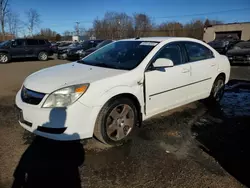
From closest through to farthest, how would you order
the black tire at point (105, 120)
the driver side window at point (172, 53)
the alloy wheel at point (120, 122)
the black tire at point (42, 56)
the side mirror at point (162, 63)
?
the black tire at point (105, 120) < the alloy wheel at point (120, 122) < the side mirror at point (162, 63) < the driver side window at point (172, 53) < the black tire at point (42, 56)

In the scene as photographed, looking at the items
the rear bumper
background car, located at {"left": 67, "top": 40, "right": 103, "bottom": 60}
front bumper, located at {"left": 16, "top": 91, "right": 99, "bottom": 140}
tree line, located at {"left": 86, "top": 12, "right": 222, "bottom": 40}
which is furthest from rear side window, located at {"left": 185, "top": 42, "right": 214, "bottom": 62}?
tree line, located at {"left": 86, "top": 12, "right": 222, "bottom": 40}

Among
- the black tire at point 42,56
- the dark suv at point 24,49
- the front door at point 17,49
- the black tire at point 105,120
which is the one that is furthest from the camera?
the black tire at point 42,56

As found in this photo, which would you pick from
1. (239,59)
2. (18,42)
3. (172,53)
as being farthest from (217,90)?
(18,42)

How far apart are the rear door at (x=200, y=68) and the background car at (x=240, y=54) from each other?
941 cm

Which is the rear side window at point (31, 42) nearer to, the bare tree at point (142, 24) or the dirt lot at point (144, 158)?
the dirt lot at point (144, 158)

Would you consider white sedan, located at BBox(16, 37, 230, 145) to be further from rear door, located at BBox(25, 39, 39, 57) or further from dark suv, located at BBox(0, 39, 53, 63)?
rear door, located at BBox(25, 39, 39, 57)

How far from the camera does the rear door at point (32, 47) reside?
16.8 metres

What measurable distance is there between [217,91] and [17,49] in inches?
596

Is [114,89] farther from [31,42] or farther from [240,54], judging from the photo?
[31,42]

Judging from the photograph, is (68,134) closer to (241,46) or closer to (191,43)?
(191,43)

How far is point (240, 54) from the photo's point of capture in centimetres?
1319

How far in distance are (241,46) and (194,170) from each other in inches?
546

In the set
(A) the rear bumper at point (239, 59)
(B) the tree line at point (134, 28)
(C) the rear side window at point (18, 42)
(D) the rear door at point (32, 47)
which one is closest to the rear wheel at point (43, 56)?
(D) the rear door at point (32, 47)

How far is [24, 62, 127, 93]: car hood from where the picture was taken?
3055 mm
